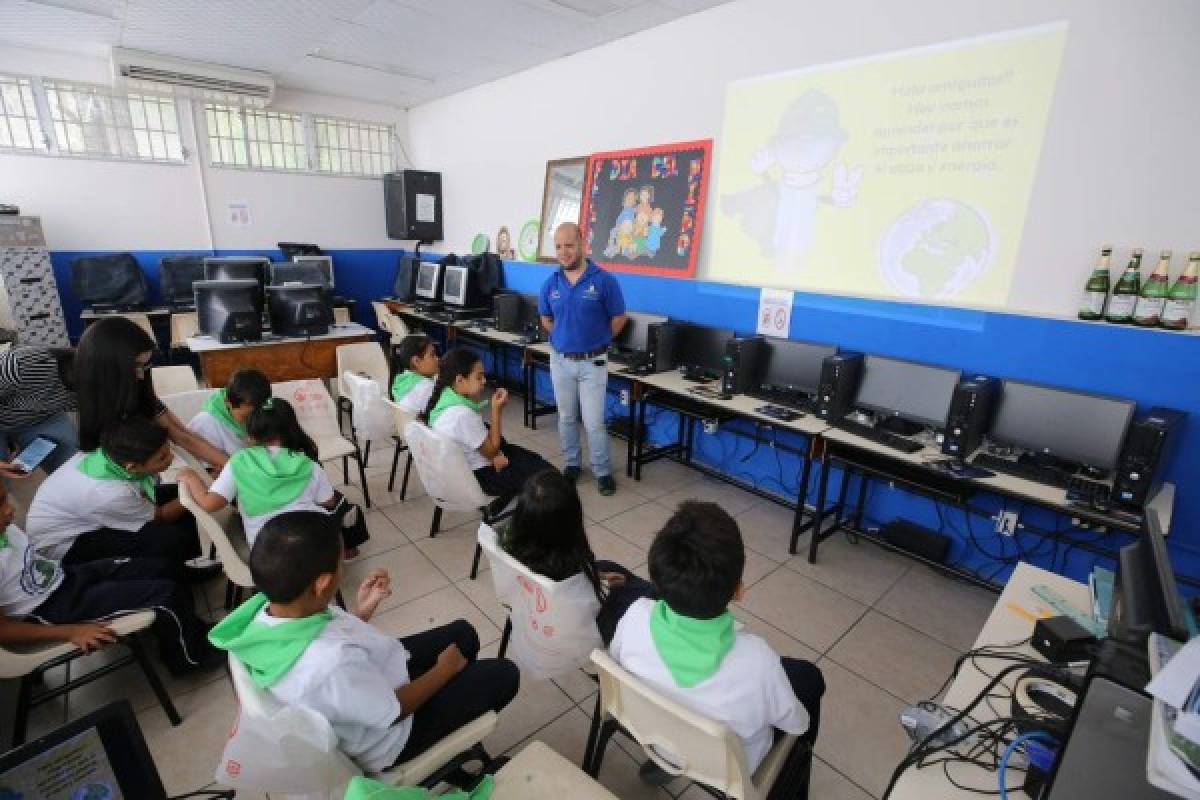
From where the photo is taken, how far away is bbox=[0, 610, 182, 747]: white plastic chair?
147cm

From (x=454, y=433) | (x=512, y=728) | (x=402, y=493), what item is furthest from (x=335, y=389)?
A: (x=512, y=728)

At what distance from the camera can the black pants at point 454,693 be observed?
1314 mm

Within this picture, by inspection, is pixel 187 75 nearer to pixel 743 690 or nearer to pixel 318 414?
pixel 318 414

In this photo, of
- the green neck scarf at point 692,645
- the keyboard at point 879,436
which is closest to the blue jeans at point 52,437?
the green neck scarf at point 692,645

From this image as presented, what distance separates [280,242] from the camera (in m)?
6.21

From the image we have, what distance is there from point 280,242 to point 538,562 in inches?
243

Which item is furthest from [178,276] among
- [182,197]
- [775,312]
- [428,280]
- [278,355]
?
[775,312]

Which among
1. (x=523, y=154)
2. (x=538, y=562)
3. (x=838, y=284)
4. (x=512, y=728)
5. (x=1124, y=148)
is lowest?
(x=512, y=728)

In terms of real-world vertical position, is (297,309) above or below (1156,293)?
below

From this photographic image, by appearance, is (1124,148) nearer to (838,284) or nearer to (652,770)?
(838,284)

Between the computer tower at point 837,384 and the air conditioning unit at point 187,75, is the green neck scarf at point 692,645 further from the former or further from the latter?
the air conditioning unit at point 187,75

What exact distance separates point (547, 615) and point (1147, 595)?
4.00ft

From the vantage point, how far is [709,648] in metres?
1.13

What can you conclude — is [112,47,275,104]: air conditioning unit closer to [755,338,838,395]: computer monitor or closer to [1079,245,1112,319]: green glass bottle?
[755,338,838,395]: computer monitor
